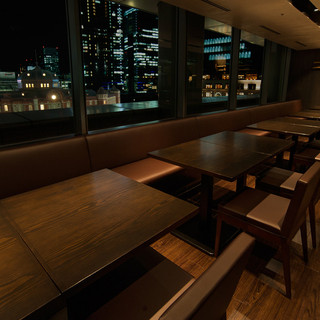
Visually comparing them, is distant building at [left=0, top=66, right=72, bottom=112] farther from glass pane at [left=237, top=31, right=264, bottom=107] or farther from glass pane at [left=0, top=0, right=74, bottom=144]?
glass pane at [left=237, top=31, right=264, bottom=107]

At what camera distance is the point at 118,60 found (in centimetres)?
319

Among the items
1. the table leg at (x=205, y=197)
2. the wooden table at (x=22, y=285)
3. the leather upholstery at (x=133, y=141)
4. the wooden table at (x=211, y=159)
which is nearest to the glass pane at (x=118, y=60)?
the leather upholstery at (x=133, y=141)

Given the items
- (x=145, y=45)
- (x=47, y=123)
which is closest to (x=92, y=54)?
(x=47, y=123)

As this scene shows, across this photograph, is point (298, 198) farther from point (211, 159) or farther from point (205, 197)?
point (205, 197)

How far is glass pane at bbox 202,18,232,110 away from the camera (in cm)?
501

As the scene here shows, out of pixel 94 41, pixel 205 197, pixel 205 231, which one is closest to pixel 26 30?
pixel 94 41

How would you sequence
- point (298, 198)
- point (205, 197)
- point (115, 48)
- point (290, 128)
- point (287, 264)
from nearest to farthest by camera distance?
point (298, 198), point (287, 264), point (205, 197), point (115, 48), point (290, 128)

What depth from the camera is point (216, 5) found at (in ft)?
10.8

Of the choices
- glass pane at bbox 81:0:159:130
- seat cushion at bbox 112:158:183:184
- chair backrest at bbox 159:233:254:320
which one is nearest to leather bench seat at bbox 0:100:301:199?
seat cushion at bbox 112:158:183:184

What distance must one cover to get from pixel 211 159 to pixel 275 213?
65 centimetres

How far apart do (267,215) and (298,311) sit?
1.99 feet

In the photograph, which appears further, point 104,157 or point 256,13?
point 256,13

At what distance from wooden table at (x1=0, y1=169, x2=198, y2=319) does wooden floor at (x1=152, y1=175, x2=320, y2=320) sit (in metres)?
0.84

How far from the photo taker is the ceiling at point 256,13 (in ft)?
10.5
